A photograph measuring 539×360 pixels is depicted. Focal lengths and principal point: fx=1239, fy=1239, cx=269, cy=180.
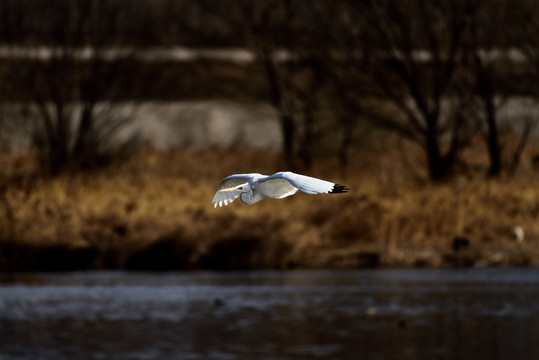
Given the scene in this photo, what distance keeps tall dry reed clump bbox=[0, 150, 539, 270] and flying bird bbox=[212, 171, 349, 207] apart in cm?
1732

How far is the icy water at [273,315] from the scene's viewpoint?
19.1 metres

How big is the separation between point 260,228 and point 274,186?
18.1 metres

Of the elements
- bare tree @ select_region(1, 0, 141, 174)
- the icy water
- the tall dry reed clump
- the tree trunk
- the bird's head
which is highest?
bare tree @ select_region(1, 0, 141, 174)

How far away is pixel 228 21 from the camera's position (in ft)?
124

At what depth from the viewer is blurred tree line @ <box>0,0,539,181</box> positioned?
32.1 metres

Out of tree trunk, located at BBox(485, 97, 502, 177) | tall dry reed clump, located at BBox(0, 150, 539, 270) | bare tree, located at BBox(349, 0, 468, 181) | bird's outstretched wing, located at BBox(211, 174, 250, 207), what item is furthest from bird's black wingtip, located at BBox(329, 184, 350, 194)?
tree trunk, located at BBox(485, 97, 502, 177)

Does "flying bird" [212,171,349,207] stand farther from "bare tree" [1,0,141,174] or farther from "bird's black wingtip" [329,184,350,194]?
"bare tree" [1,0,141,174]

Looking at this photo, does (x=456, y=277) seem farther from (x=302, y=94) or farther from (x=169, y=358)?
(x=302, y=94)

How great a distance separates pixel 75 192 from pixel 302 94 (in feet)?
36.2

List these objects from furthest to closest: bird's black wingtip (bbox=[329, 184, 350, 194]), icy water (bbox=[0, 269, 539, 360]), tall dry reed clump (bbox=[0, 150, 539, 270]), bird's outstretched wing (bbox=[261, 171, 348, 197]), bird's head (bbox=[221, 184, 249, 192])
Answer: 1. tall dry reed clump (bbox=[0, 150, 539, 270])
2. icy water (bbox=[0, 269, 539, 360])
3. bird's head (bbox=[221, 184, 249, 192])
4. bird's outstretched wing (bbox=[261, 171, 348, 197])
5. bird's black wingtip (bbox=[329, 184, 350, 194])

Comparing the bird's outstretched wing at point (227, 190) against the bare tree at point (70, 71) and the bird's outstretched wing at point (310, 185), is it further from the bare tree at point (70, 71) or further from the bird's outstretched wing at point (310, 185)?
the bare tree at point (70, 71)

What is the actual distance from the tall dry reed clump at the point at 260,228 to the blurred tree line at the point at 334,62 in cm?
290

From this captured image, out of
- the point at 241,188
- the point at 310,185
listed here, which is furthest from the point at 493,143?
the point at 310,185

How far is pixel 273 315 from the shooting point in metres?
22.4
